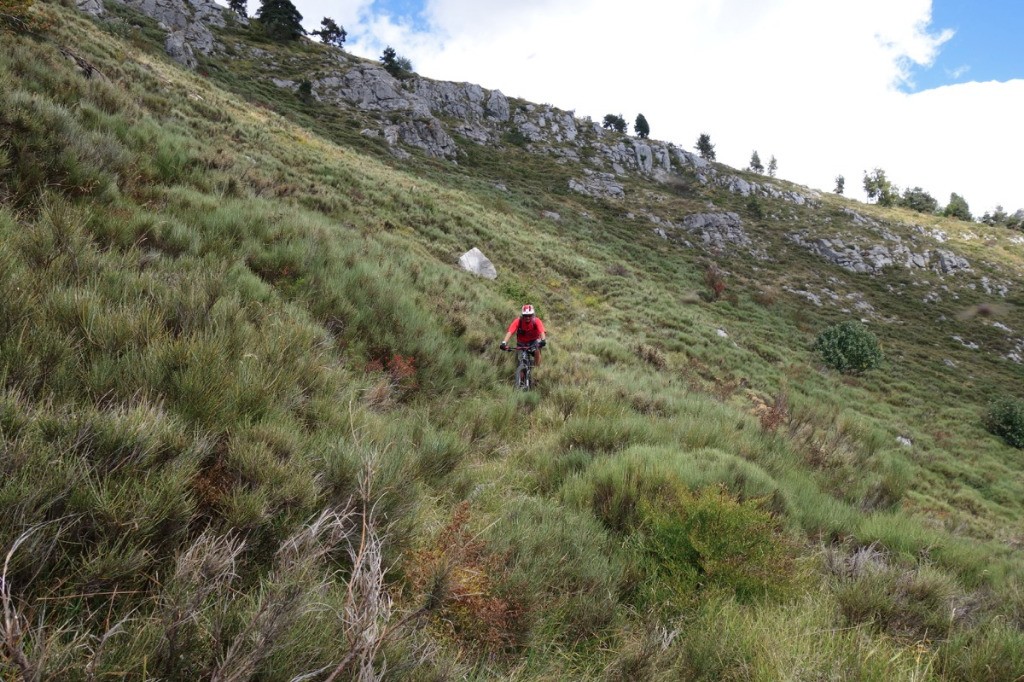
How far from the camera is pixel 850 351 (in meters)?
21.8

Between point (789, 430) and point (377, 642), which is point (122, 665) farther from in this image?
point (789, 430)

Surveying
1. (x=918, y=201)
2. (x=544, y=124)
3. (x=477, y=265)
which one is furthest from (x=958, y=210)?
(x=477, y=265)

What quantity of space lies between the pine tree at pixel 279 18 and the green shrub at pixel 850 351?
218ft

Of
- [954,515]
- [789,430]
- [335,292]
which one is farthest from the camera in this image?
[954,515]

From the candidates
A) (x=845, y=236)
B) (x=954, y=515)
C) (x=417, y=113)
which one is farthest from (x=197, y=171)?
(x=845, y=236)

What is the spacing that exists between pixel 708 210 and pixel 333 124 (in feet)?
129

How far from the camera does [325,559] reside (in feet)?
6.06

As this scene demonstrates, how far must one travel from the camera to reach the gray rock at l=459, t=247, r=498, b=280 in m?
15.4

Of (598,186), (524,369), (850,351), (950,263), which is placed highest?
(598,186)

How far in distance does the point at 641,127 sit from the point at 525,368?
91456 mm

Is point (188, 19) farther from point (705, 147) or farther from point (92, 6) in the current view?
point (705, 147)

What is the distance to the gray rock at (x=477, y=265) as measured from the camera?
50.5 ft

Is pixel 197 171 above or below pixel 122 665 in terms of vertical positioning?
above

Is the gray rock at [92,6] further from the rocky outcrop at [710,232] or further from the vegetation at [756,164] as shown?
the vegetation at [756,164]
